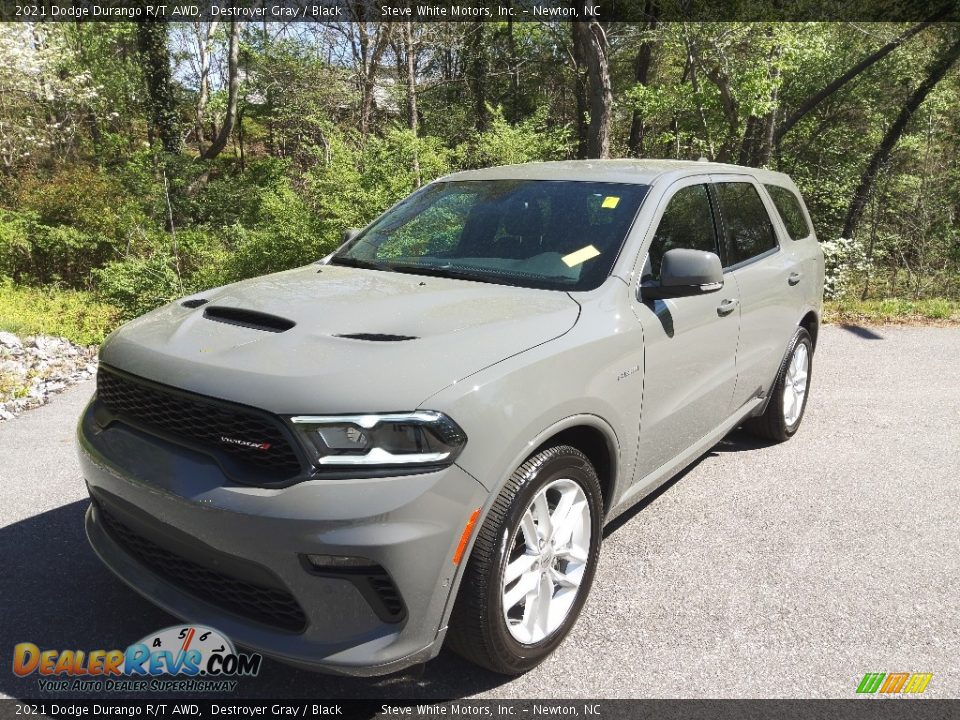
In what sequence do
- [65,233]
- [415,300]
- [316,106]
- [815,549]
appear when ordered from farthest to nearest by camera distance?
[316,106] → [65,233] → [815,549] → [415,300]

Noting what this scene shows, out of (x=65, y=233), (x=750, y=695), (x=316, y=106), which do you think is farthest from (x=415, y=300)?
(x=316, y=106)

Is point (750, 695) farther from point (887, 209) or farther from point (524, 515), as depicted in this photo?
point (887, 209)

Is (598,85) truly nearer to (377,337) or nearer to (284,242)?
(284,242)

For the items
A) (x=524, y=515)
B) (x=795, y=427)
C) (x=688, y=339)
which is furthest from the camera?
(x=795, y=427)

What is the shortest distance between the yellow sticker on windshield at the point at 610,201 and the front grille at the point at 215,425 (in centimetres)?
200

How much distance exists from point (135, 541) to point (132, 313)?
8317 millimetres

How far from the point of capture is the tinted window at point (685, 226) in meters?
3.31

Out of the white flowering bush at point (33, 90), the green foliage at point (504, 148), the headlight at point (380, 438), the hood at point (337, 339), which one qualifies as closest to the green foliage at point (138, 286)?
the green foliage at point (504, 148)

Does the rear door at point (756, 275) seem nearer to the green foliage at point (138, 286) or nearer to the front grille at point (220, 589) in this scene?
the front grille at point (220, 589)

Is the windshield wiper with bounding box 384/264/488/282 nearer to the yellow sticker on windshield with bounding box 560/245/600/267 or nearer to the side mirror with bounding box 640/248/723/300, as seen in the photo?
the yellow sticker on windshield with bounding box 560/245/600/267

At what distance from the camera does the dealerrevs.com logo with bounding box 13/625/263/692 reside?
2.55 m

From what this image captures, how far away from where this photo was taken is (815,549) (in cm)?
357

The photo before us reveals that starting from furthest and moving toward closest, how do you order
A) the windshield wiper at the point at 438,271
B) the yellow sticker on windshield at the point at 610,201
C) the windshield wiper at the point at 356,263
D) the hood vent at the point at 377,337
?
1. the windshield wiper at the point at 356,263
2. the yellow sticker on windshield at the point at 610,201
3. the windshield wiper at the point at 438,271
4. the hood vent at the point at 377,337

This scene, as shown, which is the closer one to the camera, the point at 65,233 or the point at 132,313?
the point at 132,313
